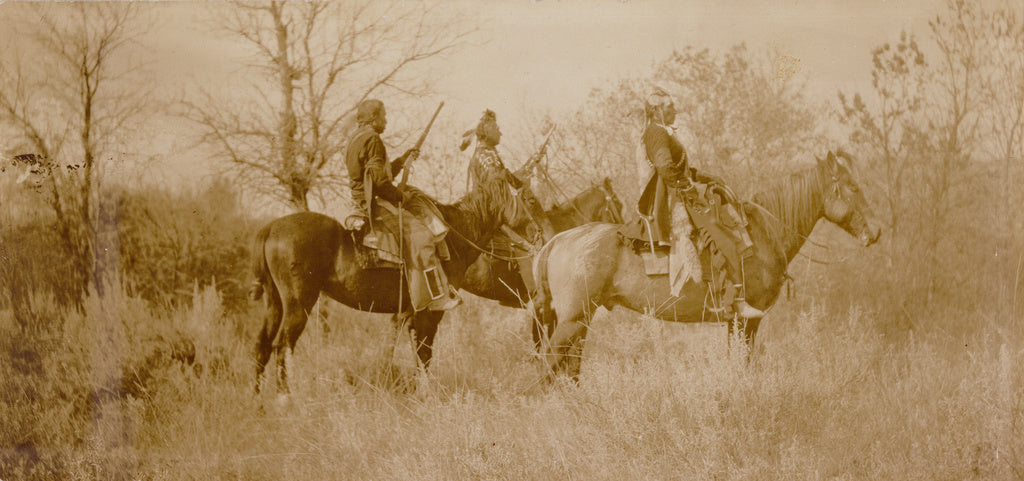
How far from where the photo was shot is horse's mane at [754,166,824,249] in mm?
6148

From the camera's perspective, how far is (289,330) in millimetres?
6039

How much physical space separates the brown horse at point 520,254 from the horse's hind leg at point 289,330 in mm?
1380

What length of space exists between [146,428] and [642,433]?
3.30 metres

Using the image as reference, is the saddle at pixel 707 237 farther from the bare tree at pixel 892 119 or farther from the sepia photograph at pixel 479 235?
the bare tree at pixel 892 119

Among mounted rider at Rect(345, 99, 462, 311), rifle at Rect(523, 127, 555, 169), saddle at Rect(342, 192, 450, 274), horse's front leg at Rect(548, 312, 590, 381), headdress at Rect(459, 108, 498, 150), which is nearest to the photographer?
horse's front leg at Rect(548, 312, 590, 381)

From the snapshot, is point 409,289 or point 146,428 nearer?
point 146,428

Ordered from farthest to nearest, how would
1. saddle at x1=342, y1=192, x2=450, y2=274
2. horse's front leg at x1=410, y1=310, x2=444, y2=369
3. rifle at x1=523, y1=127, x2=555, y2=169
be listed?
1. rifle at x1=523, y1=127, x2=555, y2=169
2. horse's front leg at x1=410, y1=310, x2=444, y2=369
3. saddle at x1=342, y1=192, x2=450, y2=274

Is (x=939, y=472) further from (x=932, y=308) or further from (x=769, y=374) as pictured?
(x=932, y=308)

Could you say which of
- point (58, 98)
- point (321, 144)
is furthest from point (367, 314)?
Result: point (58, 98)

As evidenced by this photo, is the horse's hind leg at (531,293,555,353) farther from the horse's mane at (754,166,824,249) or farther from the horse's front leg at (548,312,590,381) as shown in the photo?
the horse's mane at (754,166,824,249)

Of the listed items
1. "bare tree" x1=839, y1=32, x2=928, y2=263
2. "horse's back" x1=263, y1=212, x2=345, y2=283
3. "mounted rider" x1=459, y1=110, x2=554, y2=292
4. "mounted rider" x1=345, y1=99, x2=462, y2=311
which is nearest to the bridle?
"mounted rider" x1=459, y1=110, x2=554, y2=292

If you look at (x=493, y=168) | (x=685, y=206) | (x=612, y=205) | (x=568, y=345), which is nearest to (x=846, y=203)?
(x=685, y=206)

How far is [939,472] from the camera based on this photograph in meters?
4.38

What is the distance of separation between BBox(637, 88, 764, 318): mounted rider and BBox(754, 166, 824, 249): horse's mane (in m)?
0.38
